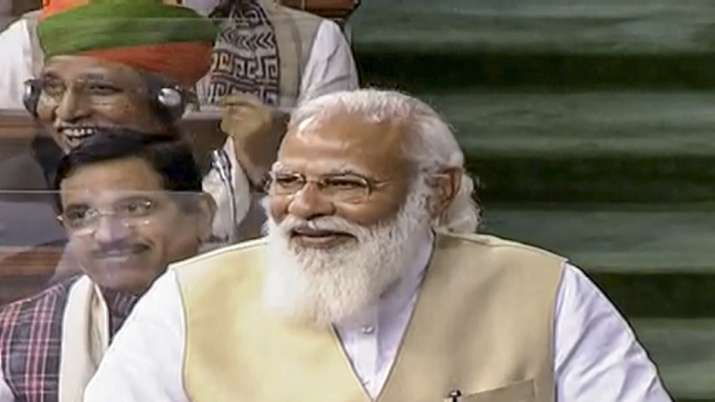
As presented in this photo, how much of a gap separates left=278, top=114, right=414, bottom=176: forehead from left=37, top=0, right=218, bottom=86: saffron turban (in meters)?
0.94

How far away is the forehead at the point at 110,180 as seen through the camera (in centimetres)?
343

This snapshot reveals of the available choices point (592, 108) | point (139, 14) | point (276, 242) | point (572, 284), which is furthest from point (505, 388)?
point (592, 108)

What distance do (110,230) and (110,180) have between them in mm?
106

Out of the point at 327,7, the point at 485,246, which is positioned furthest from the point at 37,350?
the point at 327,7

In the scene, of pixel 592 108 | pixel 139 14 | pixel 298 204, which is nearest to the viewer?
pixel 298 204

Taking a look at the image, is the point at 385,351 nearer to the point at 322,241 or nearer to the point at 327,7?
the point at 322,241

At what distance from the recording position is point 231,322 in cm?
288

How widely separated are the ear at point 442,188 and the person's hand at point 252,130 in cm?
65

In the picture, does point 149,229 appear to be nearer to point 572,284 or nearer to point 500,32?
point 572,284

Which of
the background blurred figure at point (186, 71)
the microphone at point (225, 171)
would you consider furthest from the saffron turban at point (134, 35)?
the microphone at point (225, 171)

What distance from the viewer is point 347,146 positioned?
9.30 ft

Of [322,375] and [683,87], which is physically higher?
[322,375]

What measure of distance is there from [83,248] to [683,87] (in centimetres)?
216

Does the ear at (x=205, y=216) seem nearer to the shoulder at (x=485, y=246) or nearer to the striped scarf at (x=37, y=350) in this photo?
the striped scarf at (x=37, y=350)
